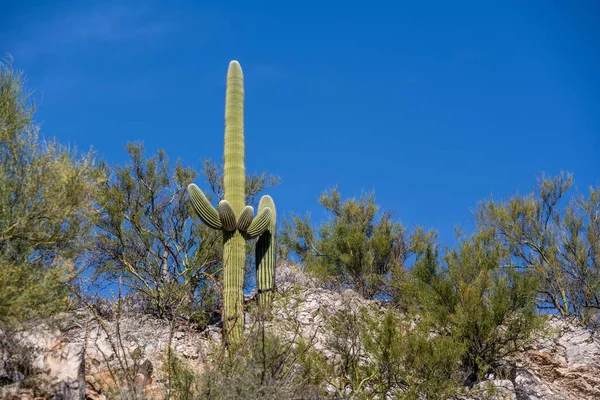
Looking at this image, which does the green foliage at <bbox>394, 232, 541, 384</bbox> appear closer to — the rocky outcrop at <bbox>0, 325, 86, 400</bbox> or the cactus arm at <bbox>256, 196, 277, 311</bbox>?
the cactus arm at <bbox>256, 196, 277, 311</bbox>

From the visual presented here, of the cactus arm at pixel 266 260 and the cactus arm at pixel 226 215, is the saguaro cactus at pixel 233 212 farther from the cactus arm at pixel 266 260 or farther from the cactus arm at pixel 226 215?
the cactus arm at pixel 266 260

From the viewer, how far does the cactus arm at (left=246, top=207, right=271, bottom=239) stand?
16656mm

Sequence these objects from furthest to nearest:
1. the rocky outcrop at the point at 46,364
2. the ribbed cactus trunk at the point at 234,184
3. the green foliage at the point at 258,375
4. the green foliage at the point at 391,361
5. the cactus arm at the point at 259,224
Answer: the cactus arm at the point at 259,224, the ribbed cactus trunk at the point at 234,184, the green foliage at the point at 391,361, the rocky outcrop at the point at 46,364, the green foliage at the point at 258,375

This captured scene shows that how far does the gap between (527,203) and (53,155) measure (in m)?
12.7

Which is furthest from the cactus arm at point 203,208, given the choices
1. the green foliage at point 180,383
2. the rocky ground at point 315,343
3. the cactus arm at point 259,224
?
the green foliage at point 180,383

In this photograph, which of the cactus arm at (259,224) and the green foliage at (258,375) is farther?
the cactus arm at (259,224)

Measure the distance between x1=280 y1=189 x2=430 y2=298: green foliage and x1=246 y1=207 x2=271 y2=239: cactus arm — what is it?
329 centimetres

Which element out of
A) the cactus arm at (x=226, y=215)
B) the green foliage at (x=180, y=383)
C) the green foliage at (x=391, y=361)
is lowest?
the green foliage at (x=180, y=383)

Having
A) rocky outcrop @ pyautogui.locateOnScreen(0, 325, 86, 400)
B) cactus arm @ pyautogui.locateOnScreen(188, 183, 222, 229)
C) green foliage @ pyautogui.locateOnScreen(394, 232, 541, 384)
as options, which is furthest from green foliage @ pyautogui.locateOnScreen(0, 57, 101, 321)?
green foliage @ pyautogui.locateOnScreen(394, 232, 541, 384)

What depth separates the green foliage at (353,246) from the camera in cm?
2005

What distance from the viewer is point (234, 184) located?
1667 centimetres

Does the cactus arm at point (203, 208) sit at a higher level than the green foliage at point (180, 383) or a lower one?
higher

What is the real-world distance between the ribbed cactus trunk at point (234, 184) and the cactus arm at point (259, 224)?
0.75ft

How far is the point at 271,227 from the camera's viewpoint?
17.2 m
